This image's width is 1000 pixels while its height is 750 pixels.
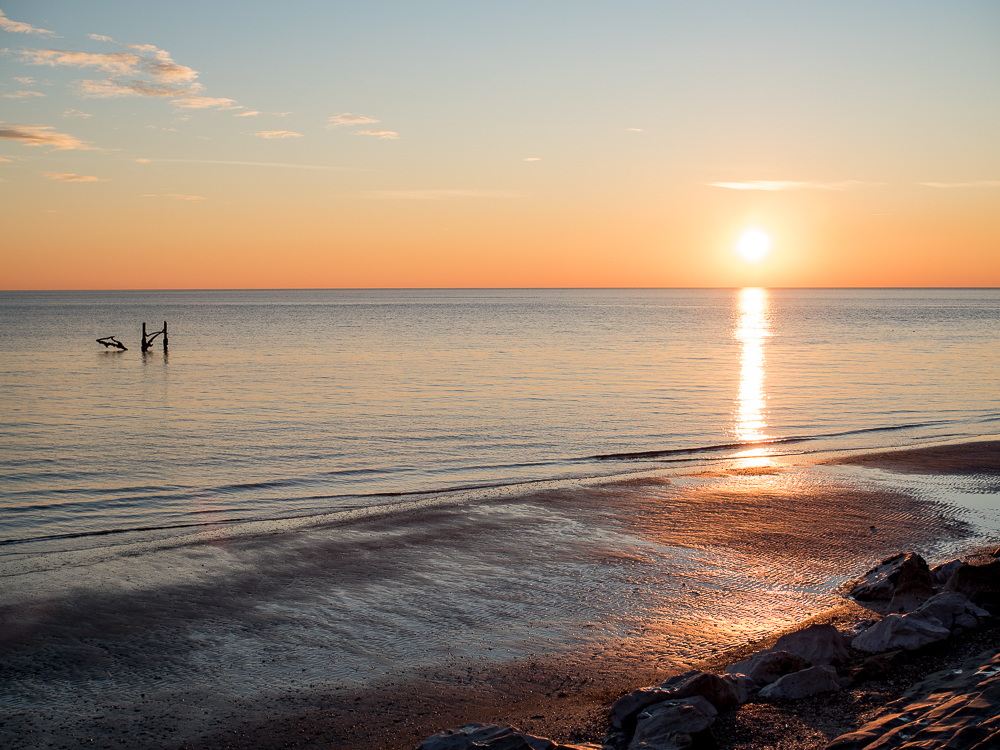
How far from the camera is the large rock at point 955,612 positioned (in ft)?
27.8

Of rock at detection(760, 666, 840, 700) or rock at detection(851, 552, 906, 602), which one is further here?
rock at detection(851, 552, 906, 602)

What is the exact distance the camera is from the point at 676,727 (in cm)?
644

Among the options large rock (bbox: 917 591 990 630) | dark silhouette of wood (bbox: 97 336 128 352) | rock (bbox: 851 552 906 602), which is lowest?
rock (bbox: 851 552 906 602)

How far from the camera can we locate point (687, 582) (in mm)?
11727

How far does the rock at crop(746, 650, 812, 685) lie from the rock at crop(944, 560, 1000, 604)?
8.80ft

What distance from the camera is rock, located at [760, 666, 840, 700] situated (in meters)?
7.30

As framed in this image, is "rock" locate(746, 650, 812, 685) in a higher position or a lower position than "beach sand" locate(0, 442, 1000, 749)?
higher

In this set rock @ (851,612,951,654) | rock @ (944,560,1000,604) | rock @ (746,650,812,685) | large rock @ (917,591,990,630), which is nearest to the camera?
rock @ (746,650,812,685)

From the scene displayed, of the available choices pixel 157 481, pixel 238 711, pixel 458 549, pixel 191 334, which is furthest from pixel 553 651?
pixel 191 334

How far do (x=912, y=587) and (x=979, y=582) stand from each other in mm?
1008

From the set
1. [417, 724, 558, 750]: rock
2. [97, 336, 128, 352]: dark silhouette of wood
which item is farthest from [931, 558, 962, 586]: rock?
[97, 336, 128, 352]: dark silhouette of wood

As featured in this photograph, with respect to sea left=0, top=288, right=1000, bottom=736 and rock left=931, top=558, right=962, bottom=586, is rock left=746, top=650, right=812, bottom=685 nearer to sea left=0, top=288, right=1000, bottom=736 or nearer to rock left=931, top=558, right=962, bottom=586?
sea left=0, top=288, right=1000, bottom=736

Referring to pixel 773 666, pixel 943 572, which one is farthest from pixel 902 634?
pixel 943 572

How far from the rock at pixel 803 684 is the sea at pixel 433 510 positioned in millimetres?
1724
